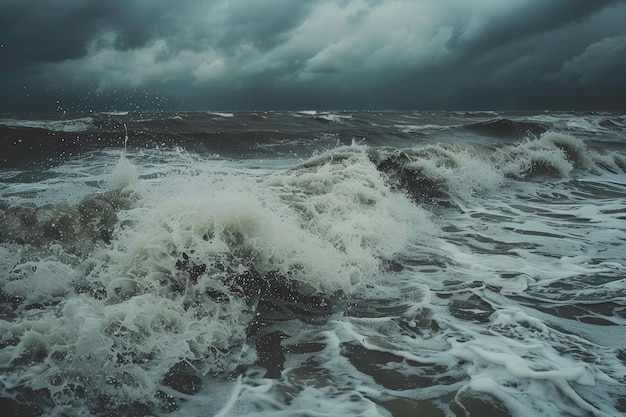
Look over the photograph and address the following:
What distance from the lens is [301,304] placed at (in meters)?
3.73

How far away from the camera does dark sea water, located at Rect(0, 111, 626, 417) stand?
2471 millimetres

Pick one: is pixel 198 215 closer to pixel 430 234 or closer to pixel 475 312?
pixel 475 312

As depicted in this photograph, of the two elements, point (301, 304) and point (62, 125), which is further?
point (62, 125)

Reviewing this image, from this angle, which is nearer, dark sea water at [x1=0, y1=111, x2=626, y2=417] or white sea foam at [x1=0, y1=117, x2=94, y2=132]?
dark sea water at [x1=0, y1=111, x2=626, y2=417]

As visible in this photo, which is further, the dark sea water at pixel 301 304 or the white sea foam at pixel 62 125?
the white sea foam at pixel 62 125

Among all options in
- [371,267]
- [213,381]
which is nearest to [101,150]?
[371,267]

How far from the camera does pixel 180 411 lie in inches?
91.5

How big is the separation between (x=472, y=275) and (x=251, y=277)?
2.48 m

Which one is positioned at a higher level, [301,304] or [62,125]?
[62,125]

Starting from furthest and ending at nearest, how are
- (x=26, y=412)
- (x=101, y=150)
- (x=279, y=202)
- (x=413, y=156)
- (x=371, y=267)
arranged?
(x=101, y=150) < (x=413, y=156) < (x=279, y=202) < (x=371, y=267) < (x=26, y=412)

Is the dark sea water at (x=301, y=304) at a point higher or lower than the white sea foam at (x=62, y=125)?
lower

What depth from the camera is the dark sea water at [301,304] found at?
8.11 ft

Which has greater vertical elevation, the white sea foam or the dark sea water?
the white sea foam

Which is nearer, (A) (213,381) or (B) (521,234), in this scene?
(A) (213,381)
